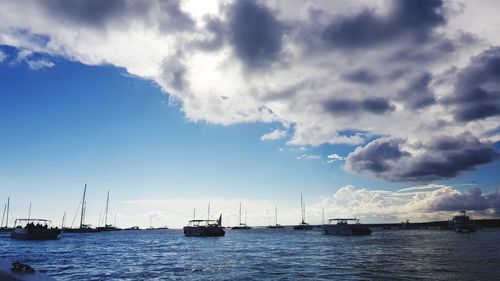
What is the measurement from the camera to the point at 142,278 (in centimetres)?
3391

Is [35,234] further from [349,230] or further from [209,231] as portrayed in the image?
[349,230]

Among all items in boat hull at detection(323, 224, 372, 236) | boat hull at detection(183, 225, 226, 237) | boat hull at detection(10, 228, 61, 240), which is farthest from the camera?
boat hull at detection(183, 225, 226, 237)

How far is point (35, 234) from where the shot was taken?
10562cm

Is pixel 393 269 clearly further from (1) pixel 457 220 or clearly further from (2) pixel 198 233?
(1) pixel 457 220

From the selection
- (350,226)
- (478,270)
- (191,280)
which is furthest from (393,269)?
(350,226)

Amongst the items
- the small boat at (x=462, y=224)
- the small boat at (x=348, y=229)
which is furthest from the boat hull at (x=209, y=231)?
the small boat at (x=462, y=224)

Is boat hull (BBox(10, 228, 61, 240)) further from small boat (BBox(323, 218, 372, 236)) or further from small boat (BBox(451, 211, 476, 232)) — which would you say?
small boat (BBox(451, 211, 476, 232))

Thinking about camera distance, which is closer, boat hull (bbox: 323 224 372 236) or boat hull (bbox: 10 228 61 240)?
boat hull (bbox: 10 228 61 240)

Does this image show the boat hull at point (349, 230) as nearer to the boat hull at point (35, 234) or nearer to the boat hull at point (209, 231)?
the boat hull at point (209, 231)

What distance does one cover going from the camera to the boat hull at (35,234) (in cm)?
10519

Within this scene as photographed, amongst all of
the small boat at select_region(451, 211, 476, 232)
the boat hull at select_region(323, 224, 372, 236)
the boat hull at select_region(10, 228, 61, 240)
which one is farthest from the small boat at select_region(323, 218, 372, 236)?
the boat hull at select_region(10, 228, 61, 240)

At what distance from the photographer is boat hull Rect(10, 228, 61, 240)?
345 ft

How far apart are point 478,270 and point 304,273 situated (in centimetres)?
1793

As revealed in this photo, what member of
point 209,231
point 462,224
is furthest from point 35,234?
point 462,224
